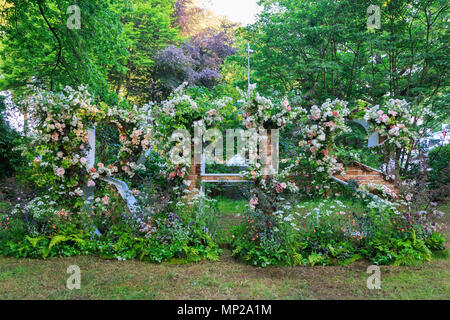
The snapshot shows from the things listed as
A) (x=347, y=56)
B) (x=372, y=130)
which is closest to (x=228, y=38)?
(x=347, y=56)

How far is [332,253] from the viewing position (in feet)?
12.6

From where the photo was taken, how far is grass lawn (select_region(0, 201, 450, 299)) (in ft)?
9.77

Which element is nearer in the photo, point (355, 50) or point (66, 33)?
point (66, 33)

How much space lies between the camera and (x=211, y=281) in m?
3.27

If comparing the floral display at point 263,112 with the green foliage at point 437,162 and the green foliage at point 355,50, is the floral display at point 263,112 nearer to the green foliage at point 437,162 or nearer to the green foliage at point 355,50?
the green foliage at point 355,50

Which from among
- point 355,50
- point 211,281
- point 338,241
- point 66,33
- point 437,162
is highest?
point 355,50

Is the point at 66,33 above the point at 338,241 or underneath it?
above

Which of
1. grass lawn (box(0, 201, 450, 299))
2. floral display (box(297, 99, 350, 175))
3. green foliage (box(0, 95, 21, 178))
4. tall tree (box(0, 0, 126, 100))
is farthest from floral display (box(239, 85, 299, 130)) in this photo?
green foliage (box(0, 95, 21, 178))

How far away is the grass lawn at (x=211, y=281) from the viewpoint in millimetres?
2979

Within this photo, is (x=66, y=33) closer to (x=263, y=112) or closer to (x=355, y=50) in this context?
(x=263, y=112)

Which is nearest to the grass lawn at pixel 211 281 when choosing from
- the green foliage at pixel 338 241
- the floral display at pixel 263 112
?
the green foliage at pixel 338 241

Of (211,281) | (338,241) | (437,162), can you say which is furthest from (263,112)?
(437,162)

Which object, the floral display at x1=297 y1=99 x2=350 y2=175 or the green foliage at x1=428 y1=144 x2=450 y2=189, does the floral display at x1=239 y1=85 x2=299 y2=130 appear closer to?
the floral display at x1=297 y1=99 x2=350 y2=175

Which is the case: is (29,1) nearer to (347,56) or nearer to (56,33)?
(56,33)
